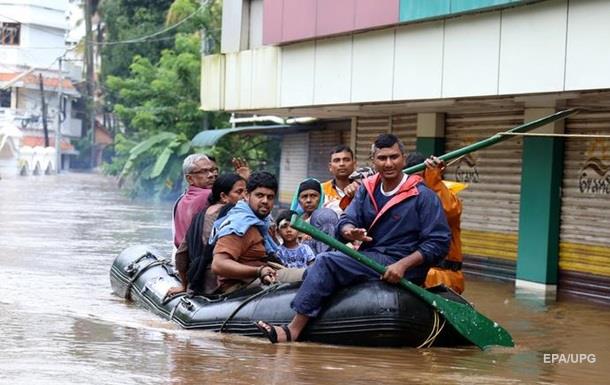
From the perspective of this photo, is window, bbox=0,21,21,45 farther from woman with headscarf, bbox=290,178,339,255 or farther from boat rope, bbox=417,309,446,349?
boat rope, bbox=417,309,446,349

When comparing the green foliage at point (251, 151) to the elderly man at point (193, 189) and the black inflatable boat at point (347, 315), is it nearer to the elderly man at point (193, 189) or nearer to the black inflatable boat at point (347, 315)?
the elderly man at point (193, 189)

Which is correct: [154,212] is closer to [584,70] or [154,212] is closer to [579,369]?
[584,70]

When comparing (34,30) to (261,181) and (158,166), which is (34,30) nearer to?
(158,166)

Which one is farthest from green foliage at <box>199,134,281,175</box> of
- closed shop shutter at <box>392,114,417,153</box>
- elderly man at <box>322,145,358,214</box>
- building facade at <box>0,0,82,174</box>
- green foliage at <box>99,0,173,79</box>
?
building facade at <box>0,0,82,174</box>

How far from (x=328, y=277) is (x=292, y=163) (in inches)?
700

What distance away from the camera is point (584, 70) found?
39.3 ft

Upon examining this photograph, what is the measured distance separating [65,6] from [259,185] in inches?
2344

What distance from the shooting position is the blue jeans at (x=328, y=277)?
8.77 m

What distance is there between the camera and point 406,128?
1883cm

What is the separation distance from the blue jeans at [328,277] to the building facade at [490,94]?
163 inches

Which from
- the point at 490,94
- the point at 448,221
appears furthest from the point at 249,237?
the point at 490,94

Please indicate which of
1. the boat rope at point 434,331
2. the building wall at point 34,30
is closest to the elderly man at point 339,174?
the boat rope at point 434,331

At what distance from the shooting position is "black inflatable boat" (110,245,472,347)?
8711 mm

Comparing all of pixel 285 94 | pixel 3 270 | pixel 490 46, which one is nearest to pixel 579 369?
pixel 490 46
